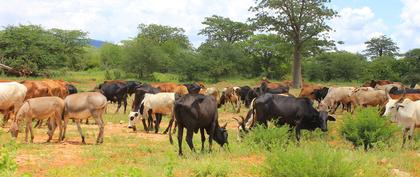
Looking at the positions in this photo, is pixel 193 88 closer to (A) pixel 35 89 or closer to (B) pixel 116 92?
(B) pixel 116 92

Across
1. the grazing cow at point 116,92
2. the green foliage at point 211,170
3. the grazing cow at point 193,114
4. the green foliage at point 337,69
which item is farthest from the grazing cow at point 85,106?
the green foliage at point 337,69

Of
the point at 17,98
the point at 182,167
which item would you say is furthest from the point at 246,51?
the point at 182,167

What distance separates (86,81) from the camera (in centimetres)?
4584

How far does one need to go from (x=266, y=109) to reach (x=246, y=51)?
161 ft

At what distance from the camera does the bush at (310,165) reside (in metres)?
7.20

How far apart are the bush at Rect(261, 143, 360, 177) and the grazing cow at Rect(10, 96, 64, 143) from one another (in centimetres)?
721

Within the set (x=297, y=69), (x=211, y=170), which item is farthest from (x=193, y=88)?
(x=211, y=170)

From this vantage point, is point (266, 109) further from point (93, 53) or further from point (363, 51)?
point (93, 53)

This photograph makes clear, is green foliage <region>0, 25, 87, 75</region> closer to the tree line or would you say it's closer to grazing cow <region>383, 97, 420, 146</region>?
the tree line

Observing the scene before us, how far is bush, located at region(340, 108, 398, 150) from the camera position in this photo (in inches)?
491

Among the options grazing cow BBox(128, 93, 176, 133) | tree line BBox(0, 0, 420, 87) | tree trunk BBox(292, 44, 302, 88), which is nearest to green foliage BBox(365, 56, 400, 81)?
tree line BBox(0, 0, 420, 87)

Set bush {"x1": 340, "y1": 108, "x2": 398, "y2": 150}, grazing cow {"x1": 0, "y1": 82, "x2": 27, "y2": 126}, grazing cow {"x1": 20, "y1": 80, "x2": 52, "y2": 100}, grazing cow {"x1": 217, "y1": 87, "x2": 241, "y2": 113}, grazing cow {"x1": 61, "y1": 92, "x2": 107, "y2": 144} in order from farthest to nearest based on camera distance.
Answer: grazing cow {"x1": 217, "y1": 87, "x2": 241, "y2": 113}, grazing cow {"x1": 20, "y1": 80, "x2": 52, "y2": 100}, grazing cow {"x1": 0, "y1": 82, "x2": 27, "y2": 126}, grazing cow {"x1": 61, "y1": 92, "x2": 107, "y2": 144}, bush {"x1": 340, "y1": 108, "x2": 398, "y2": 150}

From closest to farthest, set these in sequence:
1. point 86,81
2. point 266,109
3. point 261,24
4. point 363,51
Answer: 1. point 266,109
2. point 261,24
3. point 86,81
4. point 363,51

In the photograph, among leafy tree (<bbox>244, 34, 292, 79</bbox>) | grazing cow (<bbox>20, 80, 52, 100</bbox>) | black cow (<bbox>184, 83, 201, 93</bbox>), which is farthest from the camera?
leafy tree (<bbox>244, 34, 292, 79</bbox>)
